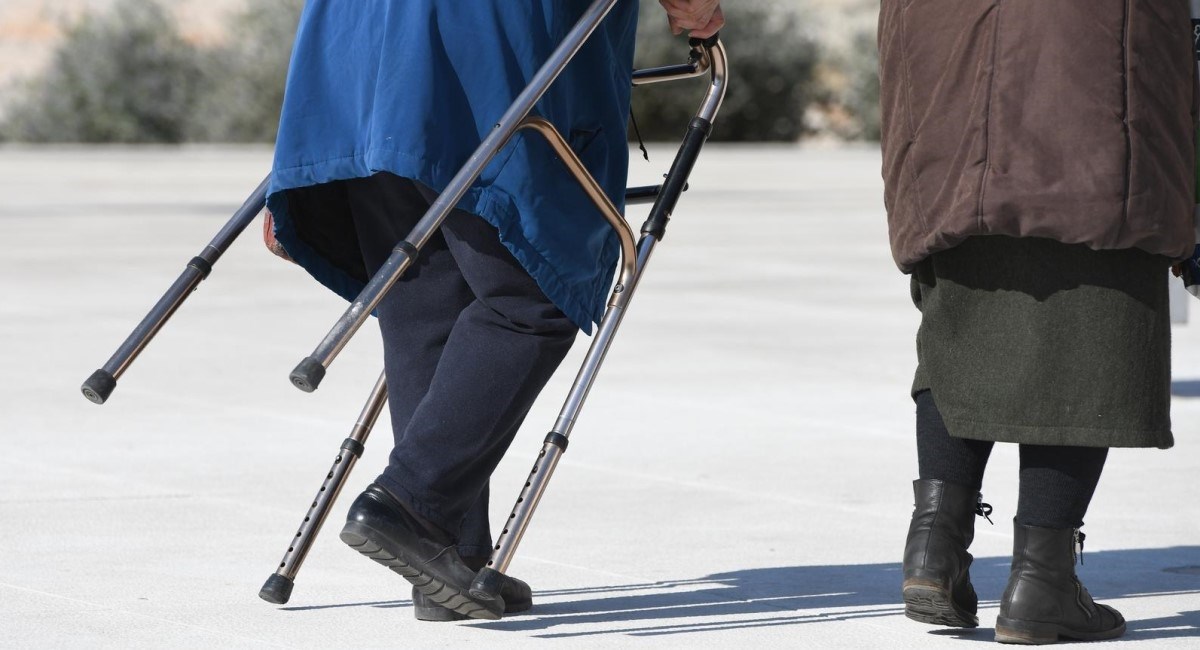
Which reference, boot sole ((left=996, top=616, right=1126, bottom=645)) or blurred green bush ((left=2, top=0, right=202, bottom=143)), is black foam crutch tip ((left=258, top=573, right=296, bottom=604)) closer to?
boot sole ((left=996, top=616, right=1126, bottom=645))

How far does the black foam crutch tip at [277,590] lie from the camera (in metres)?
3.94

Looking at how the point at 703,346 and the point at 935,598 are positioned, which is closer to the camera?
the point at 935,598

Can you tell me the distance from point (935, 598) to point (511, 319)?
1.00 metres

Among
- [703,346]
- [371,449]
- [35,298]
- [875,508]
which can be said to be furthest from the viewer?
[35,298]

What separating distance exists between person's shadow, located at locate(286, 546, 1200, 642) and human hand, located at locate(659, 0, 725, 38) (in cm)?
121

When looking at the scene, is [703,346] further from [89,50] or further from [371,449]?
[89,50]

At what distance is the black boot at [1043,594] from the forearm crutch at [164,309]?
1.68 m

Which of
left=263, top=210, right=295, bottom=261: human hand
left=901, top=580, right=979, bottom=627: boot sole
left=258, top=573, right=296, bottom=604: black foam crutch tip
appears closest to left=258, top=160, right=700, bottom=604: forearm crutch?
left=258, top=573, right=296, bottom=604: black foam crutch tip

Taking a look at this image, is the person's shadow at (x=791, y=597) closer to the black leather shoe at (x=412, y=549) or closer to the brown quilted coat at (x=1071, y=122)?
the black leather shoe at (x=412, y=549)

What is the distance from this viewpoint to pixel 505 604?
13.6 feet

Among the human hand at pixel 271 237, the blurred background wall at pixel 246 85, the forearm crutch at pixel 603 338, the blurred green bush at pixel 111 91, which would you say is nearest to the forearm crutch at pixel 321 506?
the forearm crutch at pixel 603 338

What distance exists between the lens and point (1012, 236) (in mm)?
3793

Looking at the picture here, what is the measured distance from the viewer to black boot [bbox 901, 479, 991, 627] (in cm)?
393

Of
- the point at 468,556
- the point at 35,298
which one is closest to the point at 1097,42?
the point at 468,556
